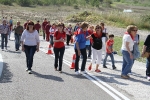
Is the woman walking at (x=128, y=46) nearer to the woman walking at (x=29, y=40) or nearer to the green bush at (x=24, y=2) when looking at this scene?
the woman walking at (x=29, y=40)

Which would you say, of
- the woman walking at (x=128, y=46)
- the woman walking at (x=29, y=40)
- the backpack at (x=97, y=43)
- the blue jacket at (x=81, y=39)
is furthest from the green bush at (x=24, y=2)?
the woman walking at (x=128, y=46)

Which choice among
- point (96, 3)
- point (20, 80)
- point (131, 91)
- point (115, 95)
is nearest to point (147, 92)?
point (131, 91)

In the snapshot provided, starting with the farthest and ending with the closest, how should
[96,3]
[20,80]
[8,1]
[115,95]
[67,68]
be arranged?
[96,3] < [8,1] < [67,68] < [20,80] < [115,95]

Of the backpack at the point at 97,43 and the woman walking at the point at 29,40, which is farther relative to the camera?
the backpack at the point at 97,43

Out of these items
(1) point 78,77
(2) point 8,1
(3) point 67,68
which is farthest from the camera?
(2) point 8,1

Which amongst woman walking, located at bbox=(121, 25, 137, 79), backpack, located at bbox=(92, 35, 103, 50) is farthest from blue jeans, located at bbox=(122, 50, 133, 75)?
backpack, located at bbox=(92, 35, 103, 50)

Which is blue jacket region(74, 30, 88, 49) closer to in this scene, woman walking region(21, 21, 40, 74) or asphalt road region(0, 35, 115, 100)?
asphalt road region(0, 35, 115, 100)

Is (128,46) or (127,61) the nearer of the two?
(128,46)

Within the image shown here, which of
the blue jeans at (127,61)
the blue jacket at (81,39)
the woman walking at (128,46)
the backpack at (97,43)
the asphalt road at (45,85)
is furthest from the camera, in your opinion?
the backpack at (97,43)

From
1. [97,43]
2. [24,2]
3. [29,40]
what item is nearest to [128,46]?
[97,43]

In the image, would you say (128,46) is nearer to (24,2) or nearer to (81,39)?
(81,39)

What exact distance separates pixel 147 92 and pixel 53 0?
87.4 metres

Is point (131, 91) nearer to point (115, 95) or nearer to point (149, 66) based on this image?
point (115, 95)

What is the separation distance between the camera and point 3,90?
8.52 meters
